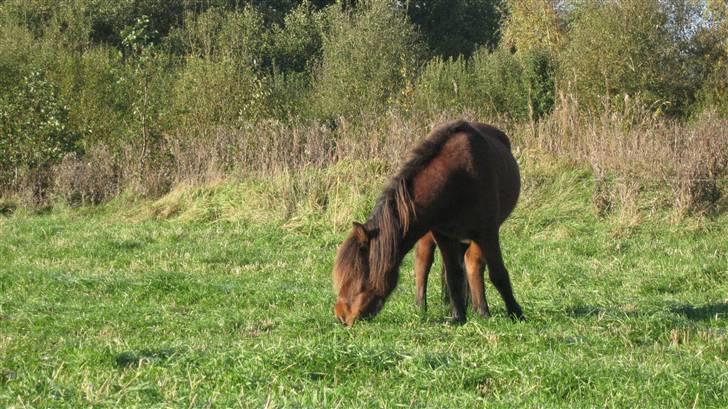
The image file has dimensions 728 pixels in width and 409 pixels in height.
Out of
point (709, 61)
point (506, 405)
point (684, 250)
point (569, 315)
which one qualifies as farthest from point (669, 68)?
point (506, 405)

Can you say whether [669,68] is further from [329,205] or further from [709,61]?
[329,205]

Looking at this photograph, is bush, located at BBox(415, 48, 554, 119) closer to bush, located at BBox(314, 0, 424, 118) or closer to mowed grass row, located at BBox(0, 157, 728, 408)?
bush, located at BBox(314, 0, 424, 118)

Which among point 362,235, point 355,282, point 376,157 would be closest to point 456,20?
point 376,157

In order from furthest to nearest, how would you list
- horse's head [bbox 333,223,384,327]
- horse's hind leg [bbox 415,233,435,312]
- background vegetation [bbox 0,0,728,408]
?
horse's hind leg [bbox 415,233,435,312] → horse's head [bbox 333,223,384,327] → background vegetation [bbox 0,0,728,408]

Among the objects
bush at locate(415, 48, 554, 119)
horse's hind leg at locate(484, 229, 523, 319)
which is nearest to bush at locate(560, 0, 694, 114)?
bush at locate(415, 48, 554, 119)

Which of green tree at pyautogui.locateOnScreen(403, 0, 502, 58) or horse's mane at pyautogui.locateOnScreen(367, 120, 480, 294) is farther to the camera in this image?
green tree at pyautogui.locateOnScreen(403, 0, 502, 58)

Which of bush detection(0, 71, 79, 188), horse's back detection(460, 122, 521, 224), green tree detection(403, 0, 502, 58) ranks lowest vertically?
bush detection(0, 71, 79, 188)

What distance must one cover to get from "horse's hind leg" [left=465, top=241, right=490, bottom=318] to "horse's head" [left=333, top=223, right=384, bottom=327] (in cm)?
108

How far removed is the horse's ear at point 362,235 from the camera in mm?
7129

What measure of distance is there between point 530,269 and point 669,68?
59.2ft

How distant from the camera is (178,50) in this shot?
3656 centimetres

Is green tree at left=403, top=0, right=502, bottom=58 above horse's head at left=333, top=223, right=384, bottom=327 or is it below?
above

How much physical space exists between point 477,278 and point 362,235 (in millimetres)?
1293

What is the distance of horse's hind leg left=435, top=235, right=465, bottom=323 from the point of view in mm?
8039
